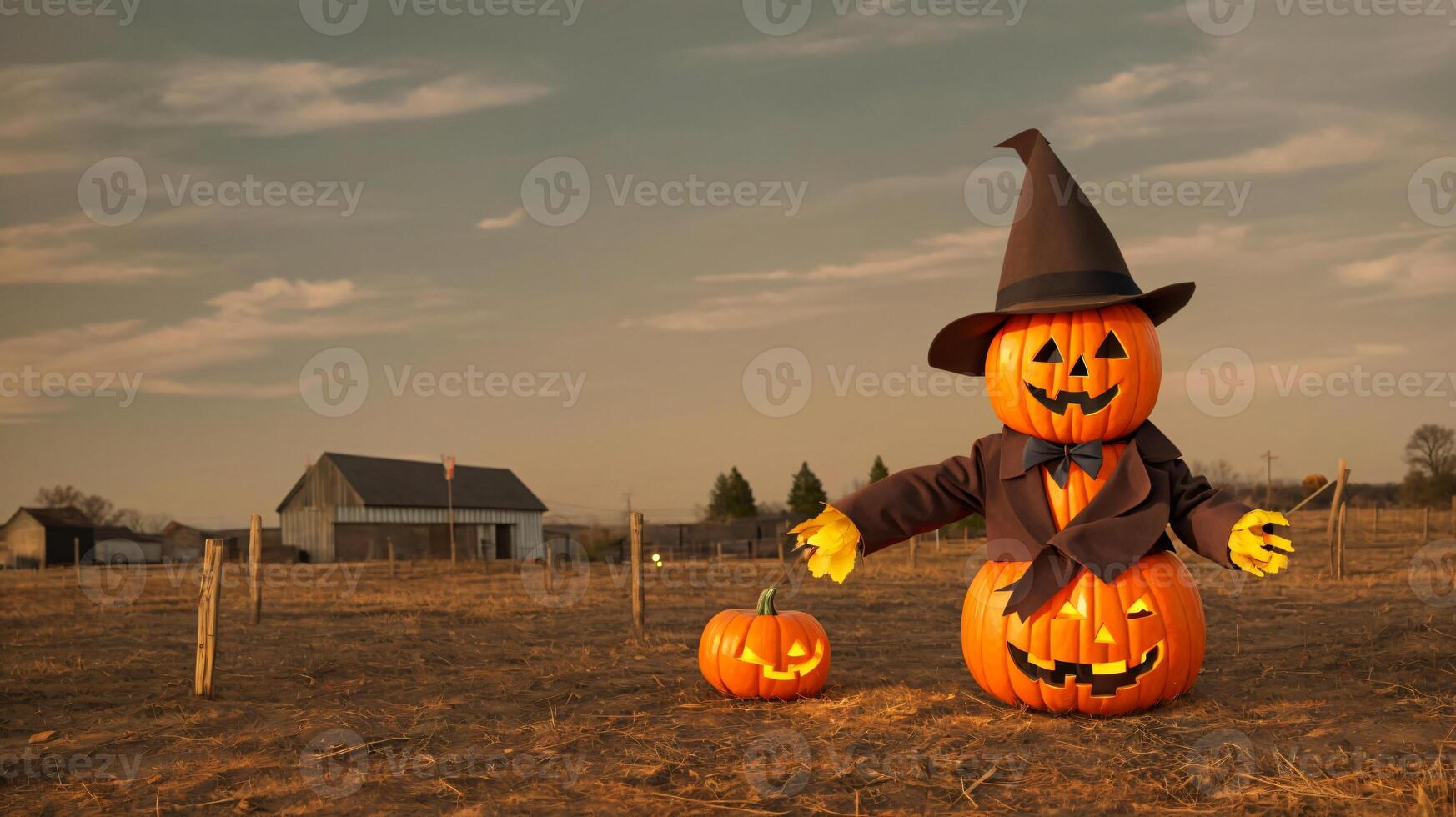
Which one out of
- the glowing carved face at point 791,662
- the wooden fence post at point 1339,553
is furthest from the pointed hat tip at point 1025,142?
the wooden fence post at point 1339,553

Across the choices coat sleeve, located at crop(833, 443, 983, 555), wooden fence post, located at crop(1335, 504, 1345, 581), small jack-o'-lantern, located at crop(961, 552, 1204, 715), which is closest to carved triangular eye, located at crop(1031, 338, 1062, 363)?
coat sleeve, located at crop(833, 443, 983, 555)

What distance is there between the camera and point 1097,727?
6.15 meters

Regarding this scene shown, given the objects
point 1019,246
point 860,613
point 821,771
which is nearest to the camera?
point 821,771

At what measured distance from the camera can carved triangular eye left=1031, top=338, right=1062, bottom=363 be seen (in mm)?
6477

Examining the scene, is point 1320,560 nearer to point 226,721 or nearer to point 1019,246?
point 1019,246

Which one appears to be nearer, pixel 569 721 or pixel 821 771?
pixel 821 771

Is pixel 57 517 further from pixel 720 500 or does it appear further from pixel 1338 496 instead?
pixel 1338 496

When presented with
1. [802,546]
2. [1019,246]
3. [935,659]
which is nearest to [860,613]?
[935,659]

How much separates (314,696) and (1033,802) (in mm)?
5756

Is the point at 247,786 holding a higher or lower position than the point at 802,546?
lower

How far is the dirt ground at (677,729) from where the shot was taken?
515cm

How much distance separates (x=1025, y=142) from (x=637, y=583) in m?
6.82

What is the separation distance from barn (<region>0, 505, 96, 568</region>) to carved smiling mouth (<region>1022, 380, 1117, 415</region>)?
48.7 meters

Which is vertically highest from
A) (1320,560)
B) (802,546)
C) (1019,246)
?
(1019,246)
